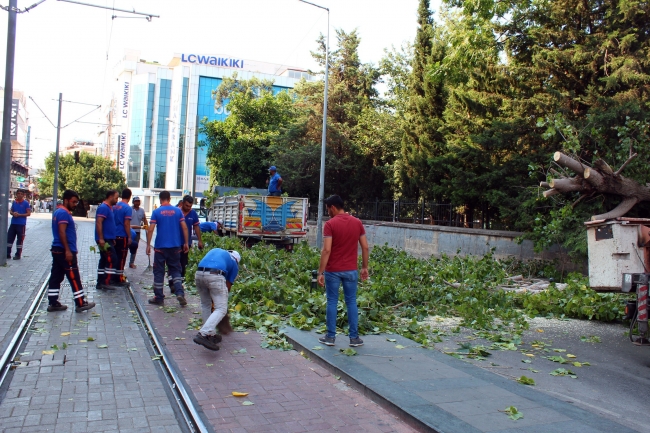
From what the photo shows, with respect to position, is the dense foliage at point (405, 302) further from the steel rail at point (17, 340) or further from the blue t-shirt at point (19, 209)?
the blue t-shirt at point (19, 209)

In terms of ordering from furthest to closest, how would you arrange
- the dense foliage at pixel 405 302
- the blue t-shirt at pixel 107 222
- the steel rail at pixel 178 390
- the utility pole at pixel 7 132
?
the utility pole at pixel 7 132 → the blue t-shirt at pixel 107 222 → the dense foliage at pixel 405 302 → the steel rail at pixel 178 390

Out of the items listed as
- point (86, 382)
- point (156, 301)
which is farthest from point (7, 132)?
point (86, 382)

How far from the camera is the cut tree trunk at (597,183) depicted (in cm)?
835

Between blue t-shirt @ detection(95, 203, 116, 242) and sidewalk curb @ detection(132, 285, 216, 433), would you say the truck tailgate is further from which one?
sidewalk curb @ detection(132, 285, 216, 433)

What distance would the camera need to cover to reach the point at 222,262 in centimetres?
636

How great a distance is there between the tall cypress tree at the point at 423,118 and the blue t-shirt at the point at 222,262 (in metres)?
14.8

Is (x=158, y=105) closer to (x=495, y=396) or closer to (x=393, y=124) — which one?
(x=393, y=124)

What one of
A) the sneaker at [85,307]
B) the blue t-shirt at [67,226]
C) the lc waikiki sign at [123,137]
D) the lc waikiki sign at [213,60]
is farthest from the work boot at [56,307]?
the lc waikiki sign at [123,137]

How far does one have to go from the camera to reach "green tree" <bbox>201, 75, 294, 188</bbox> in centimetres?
3588

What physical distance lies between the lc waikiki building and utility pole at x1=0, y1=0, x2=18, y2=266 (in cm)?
5635

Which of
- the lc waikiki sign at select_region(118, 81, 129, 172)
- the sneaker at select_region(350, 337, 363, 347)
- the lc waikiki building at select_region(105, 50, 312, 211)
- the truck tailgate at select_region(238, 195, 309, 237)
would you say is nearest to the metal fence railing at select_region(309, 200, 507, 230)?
the truck tailgate at select_region(238, 195, 309, 237)

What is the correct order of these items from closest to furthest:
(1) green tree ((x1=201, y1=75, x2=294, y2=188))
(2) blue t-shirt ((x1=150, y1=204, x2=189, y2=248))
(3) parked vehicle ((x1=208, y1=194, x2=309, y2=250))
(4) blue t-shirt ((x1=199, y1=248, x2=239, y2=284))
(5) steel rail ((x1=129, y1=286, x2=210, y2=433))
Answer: (5) steel rail ((x1=129, y1=286, x2=210, y2=433)), (4) blue t-shirt ((x1=199, y1=248, x2=239, y2=284)), (2) blue t-shirt ((x1=150, y1=204, x2=189, y2=248)), (3) parked vehicle ((x1=208, y1=194, x2=309, y2=250)), (1) green tree ((x1=201, y1=75, x2=294, y2=188))

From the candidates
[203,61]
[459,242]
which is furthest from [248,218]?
[203,61]

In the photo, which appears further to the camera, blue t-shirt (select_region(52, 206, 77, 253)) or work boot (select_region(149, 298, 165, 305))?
work boot (select_region(149, 298, 165, 305))
